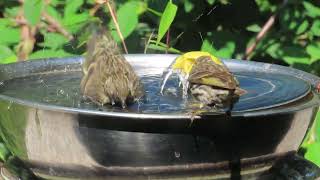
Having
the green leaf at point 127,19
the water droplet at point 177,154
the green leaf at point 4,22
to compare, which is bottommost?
the green leaf at point 4,22

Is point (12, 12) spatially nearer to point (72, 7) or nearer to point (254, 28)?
point (72, 7)

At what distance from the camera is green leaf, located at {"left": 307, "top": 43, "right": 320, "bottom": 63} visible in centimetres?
312

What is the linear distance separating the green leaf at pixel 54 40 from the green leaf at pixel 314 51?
1.04 meters

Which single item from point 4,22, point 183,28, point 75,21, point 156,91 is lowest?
point 183,28

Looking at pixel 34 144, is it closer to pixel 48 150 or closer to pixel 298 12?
pixel 48 150

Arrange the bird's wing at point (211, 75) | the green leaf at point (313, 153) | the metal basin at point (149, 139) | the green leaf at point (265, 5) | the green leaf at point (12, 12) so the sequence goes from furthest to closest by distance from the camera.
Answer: the green leaf at point (265, 5), the green leaf at point (12, 12), the green leaf at point (313, 153), the bird's wing at point (211, 75), the metal basin at point (149, 139)

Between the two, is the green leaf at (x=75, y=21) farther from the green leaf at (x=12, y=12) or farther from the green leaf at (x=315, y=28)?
the green leaf at (x=315, y=28)

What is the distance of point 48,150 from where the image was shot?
1799 mm

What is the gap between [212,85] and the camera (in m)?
1.87

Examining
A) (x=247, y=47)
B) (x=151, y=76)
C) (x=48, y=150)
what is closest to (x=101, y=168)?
(x=48, y=150)

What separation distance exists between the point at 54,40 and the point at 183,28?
744mm

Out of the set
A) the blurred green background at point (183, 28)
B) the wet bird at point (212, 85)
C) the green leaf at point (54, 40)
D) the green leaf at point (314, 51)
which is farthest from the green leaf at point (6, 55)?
the green leaf at point (314, 51)

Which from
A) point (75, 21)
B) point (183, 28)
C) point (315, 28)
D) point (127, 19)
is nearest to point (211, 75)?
point (127, 19)

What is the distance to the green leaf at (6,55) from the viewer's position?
2814 mm
